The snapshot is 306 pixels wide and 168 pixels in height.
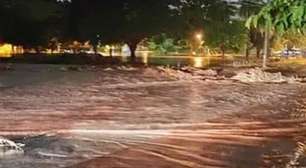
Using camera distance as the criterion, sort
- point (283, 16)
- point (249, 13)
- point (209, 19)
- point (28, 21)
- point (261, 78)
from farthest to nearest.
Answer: point (209, 19), point (28, 21), point (249, 13), point (261, 78), point (283, 16)

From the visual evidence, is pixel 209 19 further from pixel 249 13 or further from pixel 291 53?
pixel 291 53

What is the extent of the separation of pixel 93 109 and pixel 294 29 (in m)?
12.0

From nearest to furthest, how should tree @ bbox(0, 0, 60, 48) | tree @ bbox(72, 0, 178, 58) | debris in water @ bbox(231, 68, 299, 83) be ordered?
debris in water @ bbox(231, 68, 299, 83), tree @ bbox(0, 0, 60, 48), tree @ bbox(72, 0, 178, 58)

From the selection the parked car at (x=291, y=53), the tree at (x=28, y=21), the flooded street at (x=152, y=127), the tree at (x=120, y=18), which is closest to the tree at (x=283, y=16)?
the flooded street at (x=152, y=127)

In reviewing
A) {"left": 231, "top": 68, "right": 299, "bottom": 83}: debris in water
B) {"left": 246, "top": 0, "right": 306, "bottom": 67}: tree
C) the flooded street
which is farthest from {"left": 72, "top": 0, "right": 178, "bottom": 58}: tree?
{"left": 246, "top": 0, "right": 306, "bottom": 67}: tree

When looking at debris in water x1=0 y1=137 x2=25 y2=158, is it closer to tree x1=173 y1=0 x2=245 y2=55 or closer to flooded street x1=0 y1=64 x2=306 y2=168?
flooded street x1=0 y1=64 x2=306 y2=168

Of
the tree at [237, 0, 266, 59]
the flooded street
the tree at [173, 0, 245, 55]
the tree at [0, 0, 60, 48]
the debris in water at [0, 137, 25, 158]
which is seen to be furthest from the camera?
the tree at [173, 0, 245, 55]

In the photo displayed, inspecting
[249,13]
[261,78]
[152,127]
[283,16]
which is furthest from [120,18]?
[283,16]

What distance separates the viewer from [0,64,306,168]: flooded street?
8.35 m

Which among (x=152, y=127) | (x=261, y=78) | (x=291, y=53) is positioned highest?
(x=152, y=127)

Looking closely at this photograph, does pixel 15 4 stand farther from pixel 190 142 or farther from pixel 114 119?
pixel 190 142

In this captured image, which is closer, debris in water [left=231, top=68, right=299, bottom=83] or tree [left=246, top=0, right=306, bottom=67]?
tree [left=246, top=0, right=306, bottom=67]

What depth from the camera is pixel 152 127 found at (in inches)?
457

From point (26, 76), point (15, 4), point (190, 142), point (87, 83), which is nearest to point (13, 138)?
point (190, 142)
